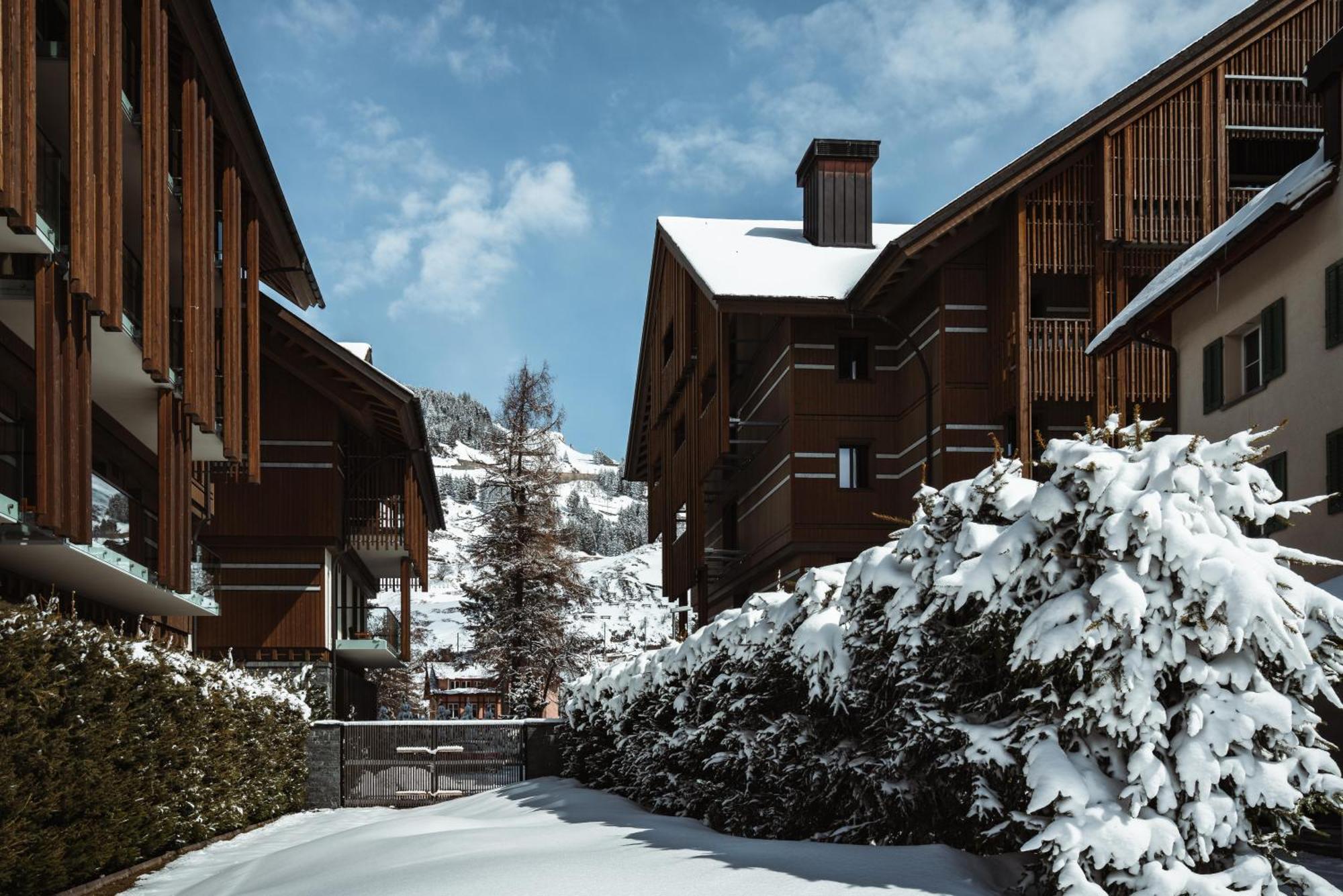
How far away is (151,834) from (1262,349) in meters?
15.9

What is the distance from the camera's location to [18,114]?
14156mm

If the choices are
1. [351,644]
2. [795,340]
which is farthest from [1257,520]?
[351,644]

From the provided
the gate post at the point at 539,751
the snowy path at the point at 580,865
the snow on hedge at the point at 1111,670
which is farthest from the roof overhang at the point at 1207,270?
the gate post at the point at 539,751

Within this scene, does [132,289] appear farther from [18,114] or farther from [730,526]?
[730,526]

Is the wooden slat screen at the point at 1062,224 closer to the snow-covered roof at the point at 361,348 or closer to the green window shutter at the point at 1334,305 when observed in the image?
the green window shutter at the point at 1334,305

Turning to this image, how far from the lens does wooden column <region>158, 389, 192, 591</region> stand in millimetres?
21297

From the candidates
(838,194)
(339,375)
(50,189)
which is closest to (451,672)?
(339,375)

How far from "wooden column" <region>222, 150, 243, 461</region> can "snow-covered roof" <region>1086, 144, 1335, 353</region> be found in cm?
1479

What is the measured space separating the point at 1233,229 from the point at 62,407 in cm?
1590

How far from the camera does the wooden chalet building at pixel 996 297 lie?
92.1 feet

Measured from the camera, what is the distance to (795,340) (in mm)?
31812

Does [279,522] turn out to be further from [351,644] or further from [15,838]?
[15,838]

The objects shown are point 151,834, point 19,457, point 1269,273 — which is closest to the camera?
point 151,834

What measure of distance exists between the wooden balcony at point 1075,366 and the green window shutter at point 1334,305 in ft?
30.4
